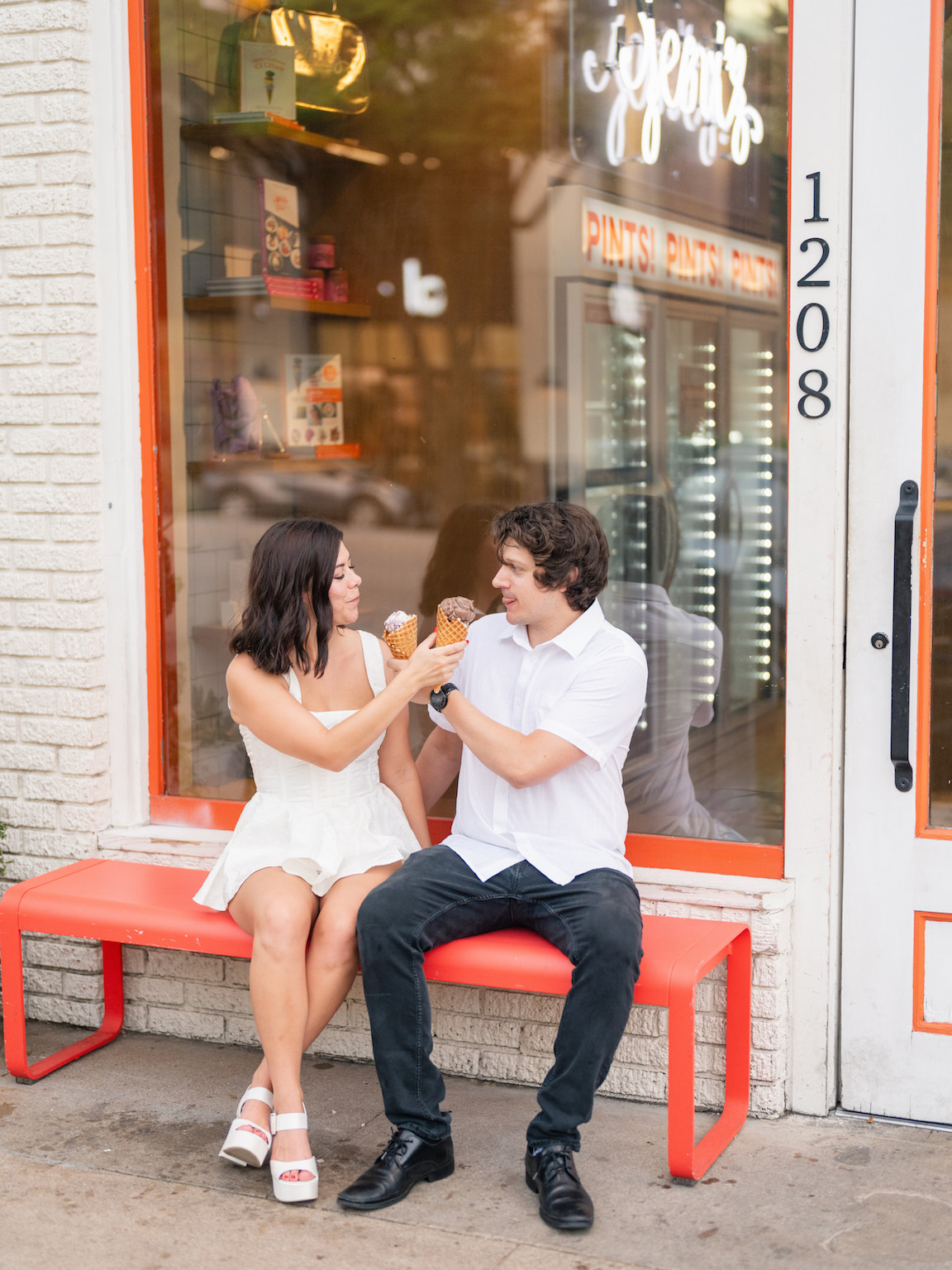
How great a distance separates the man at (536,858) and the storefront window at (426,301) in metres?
0.64

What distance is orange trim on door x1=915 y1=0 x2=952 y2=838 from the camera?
2771 mm

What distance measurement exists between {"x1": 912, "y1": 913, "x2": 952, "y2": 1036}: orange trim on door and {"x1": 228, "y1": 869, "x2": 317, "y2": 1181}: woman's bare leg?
1273mm

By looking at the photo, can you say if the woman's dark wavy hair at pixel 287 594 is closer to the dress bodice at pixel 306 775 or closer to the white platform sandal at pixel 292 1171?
the dress bodice at pixel 306 775

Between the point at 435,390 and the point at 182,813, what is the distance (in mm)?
1324

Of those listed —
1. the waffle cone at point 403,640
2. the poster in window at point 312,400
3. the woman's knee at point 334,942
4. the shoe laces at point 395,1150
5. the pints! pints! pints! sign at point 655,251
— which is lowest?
the shoe laces at point 395,1150

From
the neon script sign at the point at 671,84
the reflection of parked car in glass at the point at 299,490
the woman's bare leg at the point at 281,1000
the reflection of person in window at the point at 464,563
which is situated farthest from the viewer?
the reflection of parked car in glass at the point at 299,490

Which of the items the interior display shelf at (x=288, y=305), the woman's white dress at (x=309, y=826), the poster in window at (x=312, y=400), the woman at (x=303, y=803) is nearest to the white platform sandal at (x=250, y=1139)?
the woman at (x=303, y=803)

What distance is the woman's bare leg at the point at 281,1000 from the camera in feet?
8.77

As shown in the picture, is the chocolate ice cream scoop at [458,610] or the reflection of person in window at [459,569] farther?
the reflection of person in window at [459,569]

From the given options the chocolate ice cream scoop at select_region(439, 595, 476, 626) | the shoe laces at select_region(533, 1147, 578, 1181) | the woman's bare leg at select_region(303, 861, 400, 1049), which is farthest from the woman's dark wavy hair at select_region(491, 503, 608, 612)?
the shoe laces at select_region(533, 1147, 578, 1181)

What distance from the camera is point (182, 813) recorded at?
142 inches

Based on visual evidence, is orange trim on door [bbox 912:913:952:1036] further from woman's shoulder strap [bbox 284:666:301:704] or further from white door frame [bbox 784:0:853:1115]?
woman's shoulder strap [bbox 284:666:301:704]

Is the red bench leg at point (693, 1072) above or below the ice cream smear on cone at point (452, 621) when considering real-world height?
below

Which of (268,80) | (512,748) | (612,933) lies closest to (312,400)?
(268,80)
